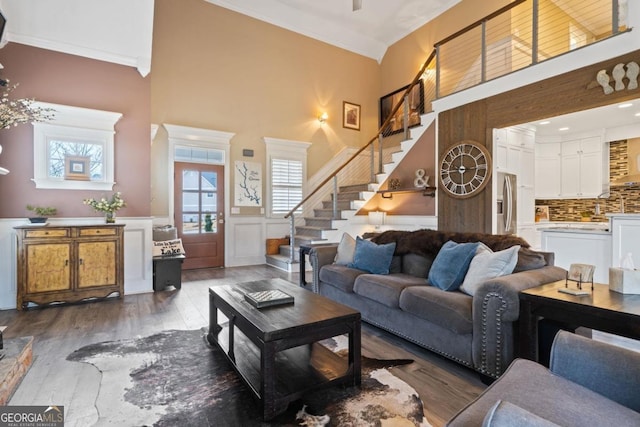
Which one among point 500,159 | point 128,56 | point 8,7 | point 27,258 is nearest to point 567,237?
point 500,159

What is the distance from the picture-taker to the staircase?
6.04m

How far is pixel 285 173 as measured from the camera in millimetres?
7375

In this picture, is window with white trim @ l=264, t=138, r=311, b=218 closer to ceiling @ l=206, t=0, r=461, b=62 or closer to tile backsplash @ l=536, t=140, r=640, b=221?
ceiling @ l=206, t=0, r=461, b=62

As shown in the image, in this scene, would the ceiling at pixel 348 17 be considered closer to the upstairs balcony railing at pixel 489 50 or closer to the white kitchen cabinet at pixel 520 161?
the upstairs balcony railing at pixel 489 50

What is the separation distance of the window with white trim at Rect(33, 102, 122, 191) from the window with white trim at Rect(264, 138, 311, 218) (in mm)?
3245

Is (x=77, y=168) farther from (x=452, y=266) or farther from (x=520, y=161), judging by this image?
(x=520, y=161)

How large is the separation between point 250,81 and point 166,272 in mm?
4371

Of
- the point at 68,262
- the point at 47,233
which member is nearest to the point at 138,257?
the point at 68,262

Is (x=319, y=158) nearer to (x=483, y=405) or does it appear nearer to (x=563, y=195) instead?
(x=563, y=195)

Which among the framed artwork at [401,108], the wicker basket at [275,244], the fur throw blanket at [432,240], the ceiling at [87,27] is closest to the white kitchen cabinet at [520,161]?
the fur throw blanket at [432,240]

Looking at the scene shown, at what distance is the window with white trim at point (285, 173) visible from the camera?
283 inches

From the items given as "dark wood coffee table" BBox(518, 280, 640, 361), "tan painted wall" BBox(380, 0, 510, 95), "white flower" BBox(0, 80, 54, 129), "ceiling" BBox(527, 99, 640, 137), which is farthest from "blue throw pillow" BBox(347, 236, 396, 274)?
"tan painted wall" BBox(380, 0, 510, 95)

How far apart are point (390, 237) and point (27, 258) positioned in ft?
14.1

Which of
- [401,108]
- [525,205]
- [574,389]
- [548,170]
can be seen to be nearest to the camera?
[574,389]
